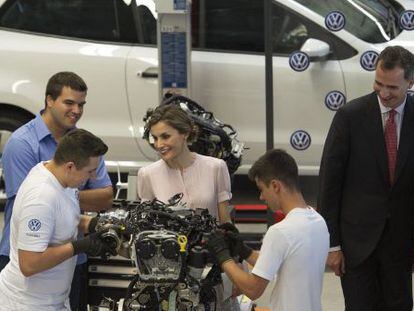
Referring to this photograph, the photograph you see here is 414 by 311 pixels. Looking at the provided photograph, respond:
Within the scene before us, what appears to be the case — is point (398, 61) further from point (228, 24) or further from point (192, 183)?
point (228, 24)

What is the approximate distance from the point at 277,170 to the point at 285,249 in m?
0.31

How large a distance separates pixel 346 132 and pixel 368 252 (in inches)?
22.7

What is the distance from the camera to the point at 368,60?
265 inches

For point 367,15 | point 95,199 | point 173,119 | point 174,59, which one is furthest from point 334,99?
point 95,199

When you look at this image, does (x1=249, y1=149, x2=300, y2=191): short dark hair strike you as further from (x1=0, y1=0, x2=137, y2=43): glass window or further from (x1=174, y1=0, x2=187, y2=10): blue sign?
(x1=0, y1=0, x2=137, y2=43): glass window

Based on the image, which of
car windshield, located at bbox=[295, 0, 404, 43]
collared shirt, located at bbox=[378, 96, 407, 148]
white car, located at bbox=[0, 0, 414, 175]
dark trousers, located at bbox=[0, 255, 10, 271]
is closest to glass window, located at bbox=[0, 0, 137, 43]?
white car, located at bbox=[0, 0, 414, 175]

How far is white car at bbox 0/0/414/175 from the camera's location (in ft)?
22.2

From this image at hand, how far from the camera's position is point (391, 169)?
3.99 metres

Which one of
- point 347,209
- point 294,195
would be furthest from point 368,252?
point 294,195

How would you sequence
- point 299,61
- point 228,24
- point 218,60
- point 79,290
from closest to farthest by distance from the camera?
point 79,290
point 299,61
point 218,60
point 228,24

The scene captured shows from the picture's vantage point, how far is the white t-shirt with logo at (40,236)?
10.9 ft

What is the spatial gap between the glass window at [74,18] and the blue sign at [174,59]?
0.99 m

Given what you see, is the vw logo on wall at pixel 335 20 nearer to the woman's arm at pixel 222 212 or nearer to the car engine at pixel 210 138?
the car engine at pixel 210 138

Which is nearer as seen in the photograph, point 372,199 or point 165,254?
point 165,254
